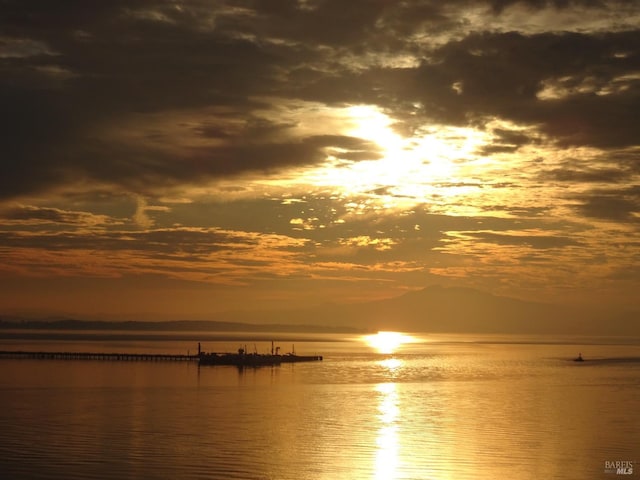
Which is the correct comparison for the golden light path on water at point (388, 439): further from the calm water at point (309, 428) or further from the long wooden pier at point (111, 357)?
the long wooden pier at point (111, 357)

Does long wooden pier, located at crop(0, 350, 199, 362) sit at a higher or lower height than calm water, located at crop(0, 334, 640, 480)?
higher

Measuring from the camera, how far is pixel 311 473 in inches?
1684

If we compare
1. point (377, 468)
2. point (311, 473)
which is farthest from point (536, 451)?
point (311, 473)

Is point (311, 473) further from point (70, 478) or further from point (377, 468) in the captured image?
point (70, 478)

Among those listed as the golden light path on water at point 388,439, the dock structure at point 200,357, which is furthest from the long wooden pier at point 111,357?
the golden light path on water at point 388,439

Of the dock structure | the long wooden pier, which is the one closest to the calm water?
the dock structure

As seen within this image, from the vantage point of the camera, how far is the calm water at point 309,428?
143 ft

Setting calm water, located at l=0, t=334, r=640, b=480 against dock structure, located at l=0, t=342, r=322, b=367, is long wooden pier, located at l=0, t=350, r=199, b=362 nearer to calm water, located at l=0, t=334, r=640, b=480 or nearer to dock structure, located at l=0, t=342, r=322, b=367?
dock structure, located at l=0, t=342, r=322, b=367

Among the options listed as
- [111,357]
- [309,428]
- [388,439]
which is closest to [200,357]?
[111,357]

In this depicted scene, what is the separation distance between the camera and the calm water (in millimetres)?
43656

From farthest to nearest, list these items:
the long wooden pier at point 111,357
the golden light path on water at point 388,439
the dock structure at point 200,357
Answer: the long wooden pier at point 111,357 → the dock structure at point 200,357 → the golden light path on water at point 388,439

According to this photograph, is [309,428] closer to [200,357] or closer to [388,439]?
[388,439]

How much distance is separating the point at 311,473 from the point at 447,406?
34.8 metres

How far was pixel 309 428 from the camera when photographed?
59.2m
